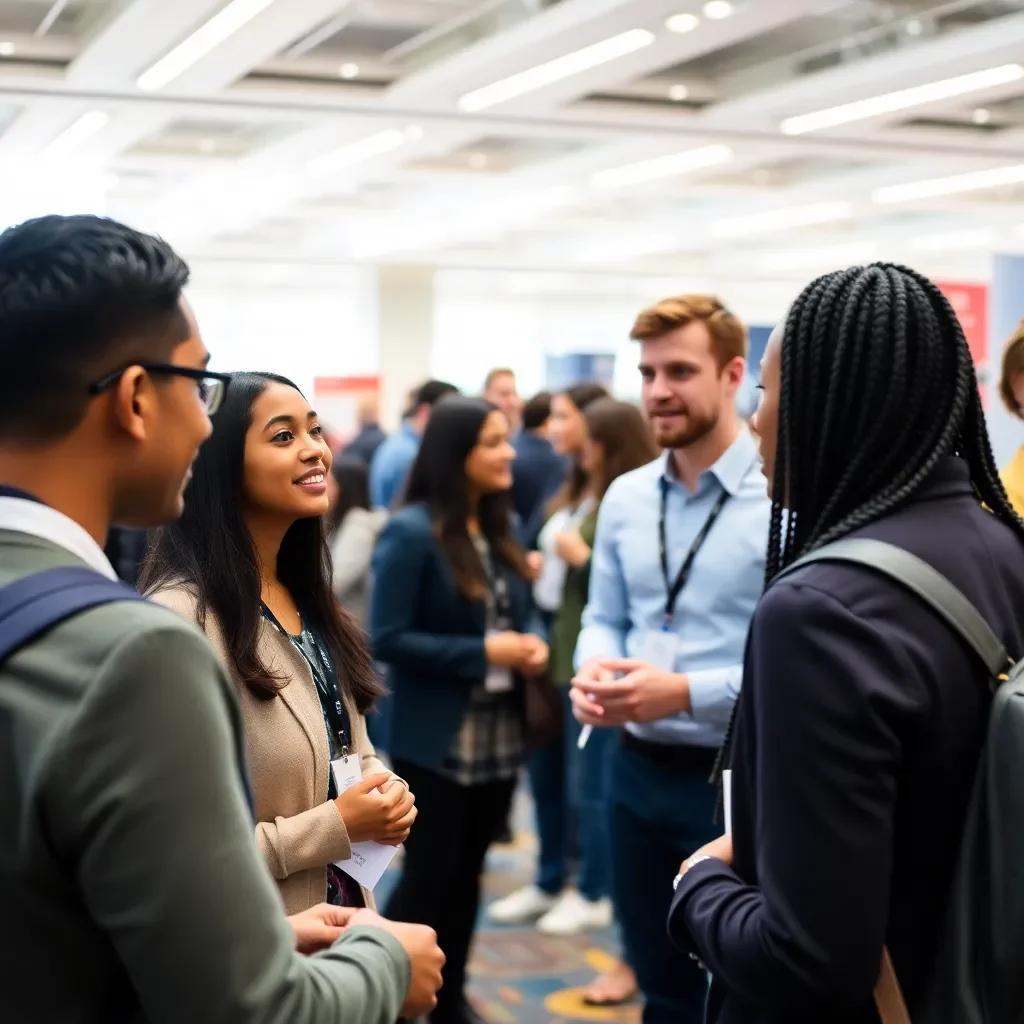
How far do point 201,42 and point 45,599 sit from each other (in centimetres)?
674

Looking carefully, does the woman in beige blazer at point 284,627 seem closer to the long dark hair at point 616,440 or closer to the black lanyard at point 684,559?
the black lanyard at point 684,559

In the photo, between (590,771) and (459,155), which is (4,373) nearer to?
(590,771)

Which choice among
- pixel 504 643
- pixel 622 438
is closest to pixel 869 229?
pixel 622 438

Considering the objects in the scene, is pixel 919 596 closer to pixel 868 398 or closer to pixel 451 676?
pixel 868 398

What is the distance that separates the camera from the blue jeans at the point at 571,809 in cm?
439

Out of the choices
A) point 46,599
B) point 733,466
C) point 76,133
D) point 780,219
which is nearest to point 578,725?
point 733,466

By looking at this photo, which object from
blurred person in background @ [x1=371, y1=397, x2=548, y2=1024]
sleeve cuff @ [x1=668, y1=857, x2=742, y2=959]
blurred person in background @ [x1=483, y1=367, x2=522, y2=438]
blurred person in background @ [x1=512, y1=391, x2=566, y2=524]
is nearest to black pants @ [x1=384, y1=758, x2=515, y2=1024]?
blurred person in background @ [x1=371, y1=397, x2=548, y2=1024]

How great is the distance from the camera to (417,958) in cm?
116

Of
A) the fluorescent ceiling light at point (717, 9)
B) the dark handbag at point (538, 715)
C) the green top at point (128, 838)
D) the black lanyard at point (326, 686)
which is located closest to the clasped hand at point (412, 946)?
the green top at point (128, 838)

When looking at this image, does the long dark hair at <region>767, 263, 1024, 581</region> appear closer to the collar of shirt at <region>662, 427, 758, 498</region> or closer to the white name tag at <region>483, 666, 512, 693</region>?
the collar of shirt at <region>662, 427, 758, 498</region>

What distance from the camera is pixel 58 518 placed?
1.00 meters

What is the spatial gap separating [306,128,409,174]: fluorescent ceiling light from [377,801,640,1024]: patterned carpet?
21.1 feet

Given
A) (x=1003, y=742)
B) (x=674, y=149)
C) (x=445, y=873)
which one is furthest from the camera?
(x=674, y=149)

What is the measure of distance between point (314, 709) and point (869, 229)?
15020 millimetres
